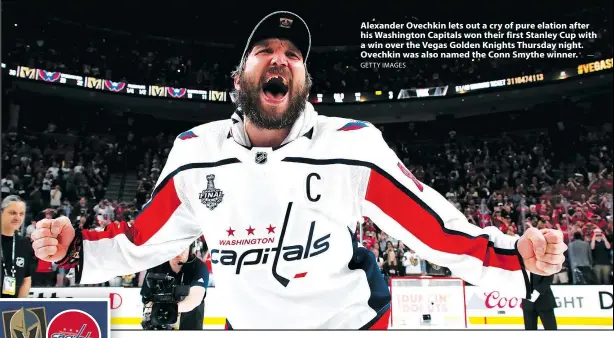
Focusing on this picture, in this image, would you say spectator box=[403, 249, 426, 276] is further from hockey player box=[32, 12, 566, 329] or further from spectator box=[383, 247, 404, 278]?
hockey player box=[32, 12, 566, 329]

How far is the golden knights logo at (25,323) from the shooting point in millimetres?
1806

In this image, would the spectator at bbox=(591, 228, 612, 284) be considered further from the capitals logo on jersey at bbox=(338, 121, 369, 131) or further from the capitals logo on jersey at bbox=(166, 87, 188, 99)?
the capitals logo on jersey at bbox=(338, 121, 369, 131)

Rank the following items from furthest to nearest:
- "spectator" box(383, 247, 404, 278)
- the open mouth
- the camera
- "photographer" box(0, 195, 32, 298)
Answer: "spectator" box(383, 247, 404, 278), "photographer" box(0, 195, 32, 298), the camera, the open mouth

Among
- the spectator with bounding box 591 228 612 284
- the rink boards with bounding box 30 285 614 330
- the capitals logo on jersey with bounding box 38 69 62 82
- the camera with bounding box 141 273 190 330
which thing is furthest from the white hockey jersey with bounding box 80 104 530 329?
the spectator with bounding box 591 228 612 284

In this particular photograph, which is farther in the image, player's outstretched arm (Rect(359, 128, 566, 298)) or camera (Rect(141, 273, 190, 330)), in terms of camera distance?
camera (Rect(141, 273, 190, 330))

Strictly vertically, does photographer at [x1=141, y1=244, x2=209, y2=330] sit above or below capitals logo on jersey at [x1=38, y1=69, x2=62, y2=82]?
below

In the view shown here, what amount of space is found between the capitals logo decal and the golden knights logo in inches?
1.3

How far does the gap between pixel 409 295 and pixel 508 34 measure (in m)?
2.43

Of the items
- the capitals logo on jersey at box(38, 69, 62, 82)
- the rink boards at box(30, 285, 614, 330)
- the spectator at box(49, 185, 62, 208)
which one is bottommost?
the rink boards at box(30, 285, 614, 330)

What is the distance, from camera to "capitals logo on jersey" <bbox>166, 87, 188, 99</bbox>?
12.6ft

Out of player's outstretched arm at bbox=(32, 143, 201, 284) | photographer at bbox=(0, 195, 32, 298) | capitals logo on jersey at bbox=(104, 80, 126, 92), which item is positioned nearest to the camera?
player's outstretched arm at bbox=(32, 143, 201, 284)

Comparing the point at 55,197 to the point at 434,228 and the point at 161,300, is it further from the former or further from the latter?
the point at 434,228

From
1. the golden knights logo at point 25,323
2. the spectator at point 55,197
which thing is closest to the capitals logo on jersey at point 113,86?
the spectator at point 55,197

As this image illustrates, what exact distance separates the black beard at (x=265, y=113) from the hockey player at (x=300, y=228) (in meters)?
0.01
